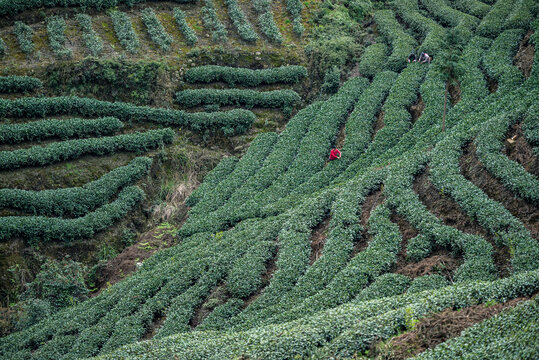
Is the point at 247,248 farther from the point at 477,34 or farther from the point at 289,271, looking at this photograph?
the point at 477,34

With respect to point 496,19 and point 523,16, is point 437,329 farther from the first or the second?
point 496,19

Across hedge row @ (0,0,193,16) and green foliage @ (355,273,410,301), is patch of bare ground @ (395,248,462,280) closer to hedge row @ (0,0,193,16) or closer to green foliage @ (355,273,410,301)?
green foliage @ (355,273,410,301)

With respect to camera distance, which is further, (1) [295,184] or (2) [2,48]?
(2) [2,48]

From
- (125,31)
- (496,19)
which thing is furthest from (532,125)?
(125,31)

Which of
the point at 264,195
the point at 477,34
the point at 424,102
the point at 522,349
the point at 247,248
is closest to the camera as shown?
the point at 522,349

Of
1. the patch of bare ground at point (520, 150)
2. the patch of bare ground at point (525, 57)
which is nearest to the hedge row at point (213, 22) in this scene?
the patch of bare ground at point (525, 57)

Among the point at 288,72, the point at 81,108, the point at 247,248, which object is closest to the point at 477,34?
the point at 288,72
